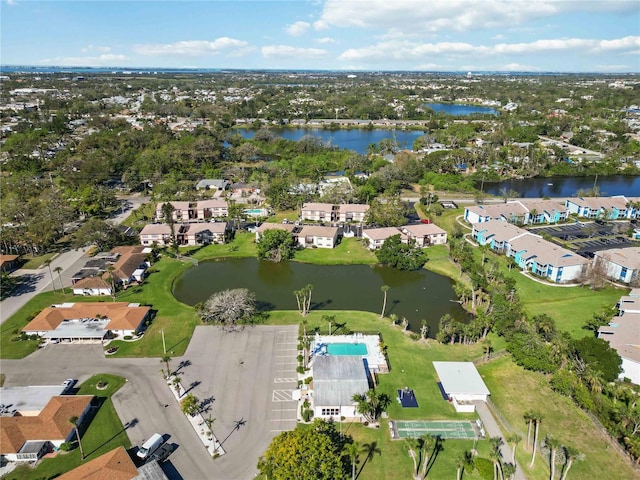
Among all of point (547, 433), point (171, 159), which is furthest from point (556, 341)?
point (171, 159)

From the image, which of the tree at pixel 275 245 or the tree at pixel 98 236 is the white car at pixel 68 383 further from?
the tree at pixel 98 236

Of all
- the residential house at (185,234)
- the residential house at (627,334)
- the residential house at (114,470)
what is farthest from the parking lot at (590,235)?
the residential house at (114,470)

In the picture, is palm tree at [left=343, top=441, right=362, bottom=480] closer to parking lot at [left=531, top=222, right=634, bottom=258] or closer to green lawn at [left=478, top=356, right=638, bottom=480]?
green lawn at [left=478, top=356, right=638, bottom=480]

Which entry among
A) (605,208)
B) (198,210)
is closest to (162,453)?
(198,210)

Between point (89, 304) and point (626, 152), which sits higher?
point (626, 152)

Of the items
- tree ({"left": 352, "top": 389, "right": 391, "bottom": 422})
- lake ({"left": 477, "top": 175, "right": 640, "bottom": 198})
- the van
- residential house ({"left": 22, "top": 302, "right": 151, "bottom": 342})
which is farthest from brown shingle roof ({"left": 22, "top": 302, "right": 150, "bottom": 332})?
lake ({"left": 477, "top": 175, "right": 640, "bottom": 198})

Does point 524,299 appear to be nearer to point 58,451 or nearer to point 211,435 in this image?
point 211,435
